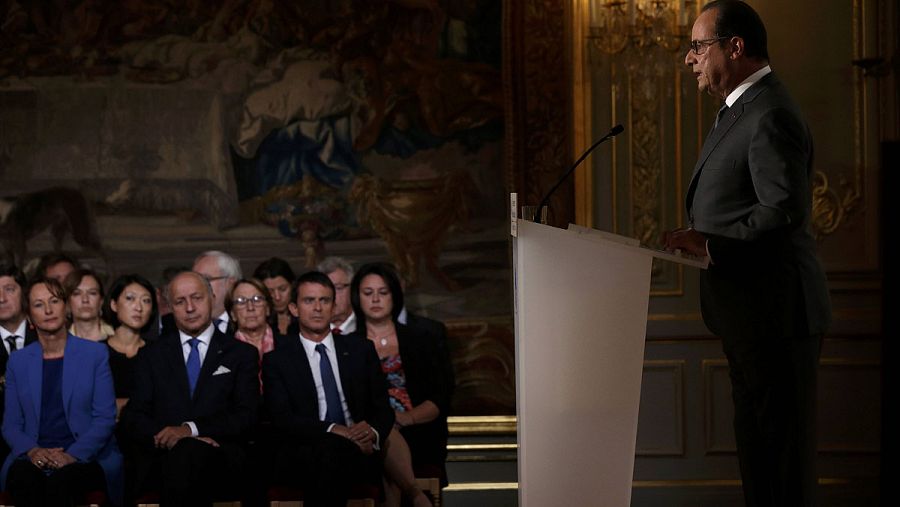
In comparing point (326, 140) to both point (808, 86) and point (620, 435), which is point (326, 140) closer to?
point (808, 86)

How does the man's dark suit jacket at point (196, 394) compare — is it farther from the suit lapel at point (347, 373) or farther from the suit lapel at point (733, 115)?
the suit lapel at point (733, 115)

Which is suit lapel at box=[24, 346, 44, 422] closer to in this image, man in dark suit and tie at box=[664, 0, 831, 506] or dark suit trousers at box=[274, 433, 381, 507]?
dark suit trousers at box=[274, 433, 381, 507]

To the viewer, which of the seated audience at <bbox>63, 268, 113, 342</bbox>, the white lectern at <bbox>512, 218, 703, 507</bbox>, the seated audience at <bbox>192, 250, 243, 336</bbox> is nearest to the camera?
the white lectern at <bbox>512, 218, 703, 507</bbox>

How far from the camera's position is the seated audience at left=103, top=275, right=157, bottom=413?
238 inches

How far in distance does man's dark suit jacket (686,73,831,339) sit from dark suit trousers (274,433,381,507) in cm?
255

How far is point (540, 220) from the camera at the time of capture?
3.59 metres

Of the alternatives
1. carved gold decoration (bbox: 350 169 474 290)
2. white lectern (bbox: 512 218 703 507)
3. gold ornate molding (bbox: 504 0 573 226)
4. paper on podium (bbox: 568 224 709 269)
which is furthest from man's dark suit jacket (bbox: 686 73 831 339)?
carved gold decoration (bbox: 350 169 474 290)

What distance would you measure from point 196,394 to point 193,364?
0.18m

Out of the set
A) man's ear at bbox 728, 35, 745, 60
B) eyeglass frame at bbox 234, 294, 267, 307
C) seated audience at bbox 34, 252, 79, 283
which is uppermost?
man's ear at bbox 728, 35, 745, 60

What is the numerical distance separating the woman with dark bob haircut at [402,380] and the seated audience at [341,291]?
0.04 metres

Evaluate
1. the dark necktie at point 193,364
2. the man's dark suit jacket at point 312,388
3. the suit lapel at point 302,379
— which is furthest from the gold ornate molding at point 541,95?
the dark necktie at point 193,364

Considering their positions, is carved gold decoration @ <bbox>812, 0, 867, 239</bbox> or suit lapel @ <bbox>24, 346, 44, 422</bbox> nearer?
suit lapel @ <bbox>24, 346, 44, 422</bbox>

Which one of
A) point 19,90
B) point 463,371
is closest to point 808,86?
point 463,371

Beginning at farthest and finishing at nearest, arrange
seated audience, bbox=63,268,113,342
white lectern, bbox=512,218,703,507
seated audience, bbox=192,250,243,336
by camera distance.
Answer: seated audience, bbox=192,250,243,336 < seated audience, bbox=63,268,113,342 < white lectern, bbox=512,218,703,507
